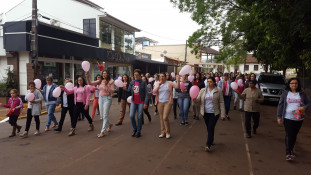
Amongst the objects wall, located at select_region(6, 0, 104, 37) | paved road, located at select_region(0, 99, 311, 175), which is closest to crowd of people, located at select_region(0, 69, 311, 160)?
paved road, located at select_region(0, 99, 311, 175)

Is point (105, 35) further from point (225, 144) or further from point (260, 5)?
point (225, 144)

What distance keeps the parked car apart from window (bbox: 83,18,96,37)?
46.8ft

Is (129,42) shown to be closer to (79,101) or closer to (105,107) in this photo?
(79,101)

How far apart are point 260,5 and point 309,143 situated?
14.7 ft

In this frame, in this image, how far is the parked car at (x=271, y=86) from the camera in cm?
1220

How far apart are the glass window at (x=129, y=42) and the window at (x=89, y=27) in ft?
18.5

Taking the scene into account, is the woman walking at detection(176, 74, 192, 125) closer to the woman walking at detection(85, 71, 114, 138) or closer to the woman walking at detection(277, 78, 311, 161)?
the woman walking at detection(85, 71, 114, 138)

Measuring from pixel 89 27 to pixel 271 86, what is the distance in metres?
15.7

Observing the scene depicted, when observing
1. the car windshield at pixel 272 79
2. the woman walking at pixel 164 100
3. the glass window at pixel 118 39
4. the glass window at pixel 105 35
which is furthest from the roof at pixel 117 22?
the woman walking at pixel 164 100

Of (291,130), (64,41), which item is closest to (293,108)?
(291,130)

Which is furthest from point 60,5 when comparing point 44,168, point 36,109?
point 44,168

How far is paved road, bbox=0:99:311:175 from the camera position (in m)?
4.07

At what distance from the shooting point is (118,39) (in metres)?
24.2

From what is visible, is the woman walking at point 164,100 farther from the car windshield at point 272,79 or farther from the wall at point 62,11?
the wall at point 62,11
